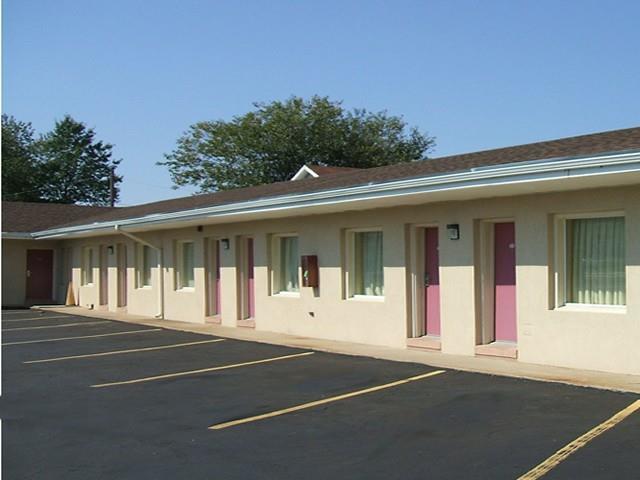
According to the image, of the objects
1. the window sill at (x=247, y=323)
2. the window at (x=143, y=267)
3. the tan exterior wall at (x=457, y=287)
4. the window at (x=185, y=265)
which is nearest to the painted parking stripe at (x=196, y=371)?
the tan exterior wall at (x=457, y=287)

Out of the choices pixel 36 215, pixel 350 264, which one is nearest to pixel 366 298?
pixel 350 264

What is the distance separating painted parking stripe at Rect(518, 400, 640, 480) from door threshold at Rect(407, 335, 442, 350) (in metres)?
4.84

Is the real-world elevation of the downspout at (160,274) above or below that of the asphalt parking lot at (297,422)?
above

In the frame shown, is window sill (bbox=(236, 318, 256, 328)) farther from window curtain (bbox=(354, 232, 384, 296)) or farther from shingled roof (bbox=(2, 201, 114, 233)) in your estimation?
shingled roof (bbox=(2, 201, 114, 233))

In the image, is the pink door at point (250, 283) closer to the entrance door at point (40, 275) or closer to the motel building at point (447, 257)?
the motel building at point (447, 257)

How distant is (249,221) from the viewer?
16609 millimetres

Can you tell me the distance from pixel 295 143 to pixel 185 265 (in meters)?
32.1

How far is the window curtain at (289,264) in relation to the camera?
52.1 feet

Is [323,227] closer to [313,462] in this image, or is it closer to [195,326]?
[195,326]

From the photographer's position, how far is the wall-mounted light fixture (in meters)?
11.7

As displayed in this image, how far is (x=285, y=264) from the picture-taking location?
1617cm

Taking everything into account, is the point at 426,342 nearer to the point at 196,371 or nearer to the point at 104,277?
the point at 196,371

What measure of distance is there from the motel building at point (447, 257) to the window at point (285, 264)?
0.03 m

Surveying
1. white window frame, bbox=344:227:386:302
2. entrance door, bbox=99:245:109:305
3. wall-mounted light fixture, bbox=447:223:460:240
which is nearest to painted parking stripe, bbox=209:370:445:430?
wall-mounted light fixture, bbox=447:223:460:240
